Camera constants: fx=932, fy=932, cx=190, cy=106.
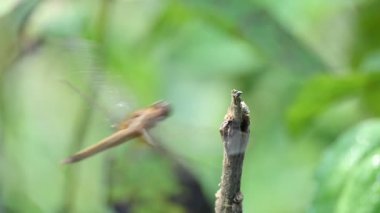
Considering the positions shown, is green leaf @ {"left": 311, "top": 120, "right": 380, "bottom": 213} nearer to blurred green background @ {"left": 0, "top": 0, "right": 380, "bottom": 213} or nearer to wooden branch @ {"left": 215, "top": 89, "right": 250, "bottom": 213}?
blurred green background @ {"left": 0, "top": 0, "right": 380, "bottom": 213}

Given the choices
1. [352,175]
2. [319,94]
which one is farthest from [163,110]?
[319,94]

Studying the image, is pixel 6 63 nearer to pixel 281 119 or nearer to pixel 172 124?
pixel 172 124

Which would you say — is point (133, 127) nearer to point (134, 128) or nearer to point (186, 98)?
point (134, 128)

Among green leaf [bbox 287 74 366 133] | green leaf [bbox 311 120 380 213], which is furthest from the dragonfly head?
green leaf [bbox 287 74 366 133]

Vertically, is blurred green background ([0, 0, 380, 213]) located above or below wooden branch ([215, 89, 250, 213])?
above

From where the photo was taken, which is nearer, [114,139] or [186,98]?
[114,139]

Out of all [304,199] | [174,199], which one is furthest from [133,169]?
[304,199]
